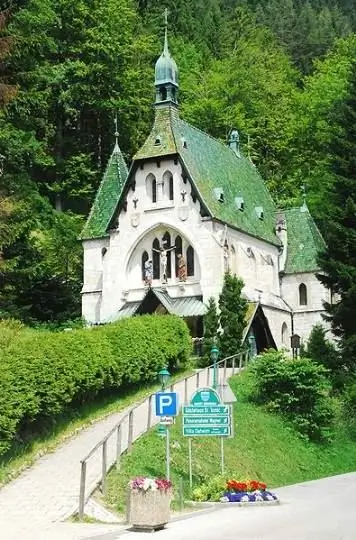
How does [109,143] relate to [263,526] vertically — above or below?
above

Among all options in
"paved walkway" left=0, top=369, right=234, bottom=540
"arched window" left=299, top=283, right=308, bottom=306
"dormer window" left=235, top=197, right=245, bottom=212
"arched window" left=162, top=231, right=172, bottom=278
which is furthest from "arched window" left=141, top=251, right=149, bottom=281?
"paved walkway" left=0, top=369, right=234, bottom=540

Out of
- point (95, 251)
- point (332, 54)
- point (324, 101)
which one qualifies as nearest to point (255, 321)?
point (95, 251)

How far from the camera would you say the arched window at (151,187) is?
41156 mm

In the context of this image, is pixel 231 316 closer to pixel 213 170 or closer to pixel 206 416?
pixel 213 170

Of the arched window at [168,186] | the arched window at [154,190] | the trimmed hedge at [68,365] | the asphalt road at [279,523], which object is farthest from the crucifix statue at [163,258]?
the asphalt road at [279,523]

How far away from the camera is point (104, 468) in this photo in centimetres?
1488

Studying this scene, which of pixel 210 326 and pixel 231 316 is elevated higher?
pixel 231 316

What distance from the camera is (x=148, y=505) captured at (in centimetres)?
1249

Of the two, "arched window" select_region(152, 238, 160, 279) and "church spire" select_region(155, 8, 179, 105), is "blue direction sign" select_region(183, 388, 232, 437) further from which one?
"church spire" select_region(155, 8, 179, 105)

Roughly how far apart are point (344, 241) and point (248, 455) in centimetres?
1213

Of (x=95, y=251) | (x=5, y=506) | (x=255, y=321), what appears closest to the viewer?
(x=5, y=506)

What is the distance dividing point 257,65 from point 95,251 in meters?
25.6

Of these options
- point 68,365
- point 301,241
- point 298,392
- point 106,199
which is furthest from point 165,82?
point 68,365

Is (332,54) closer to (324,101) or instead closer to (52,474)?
(324,101)
